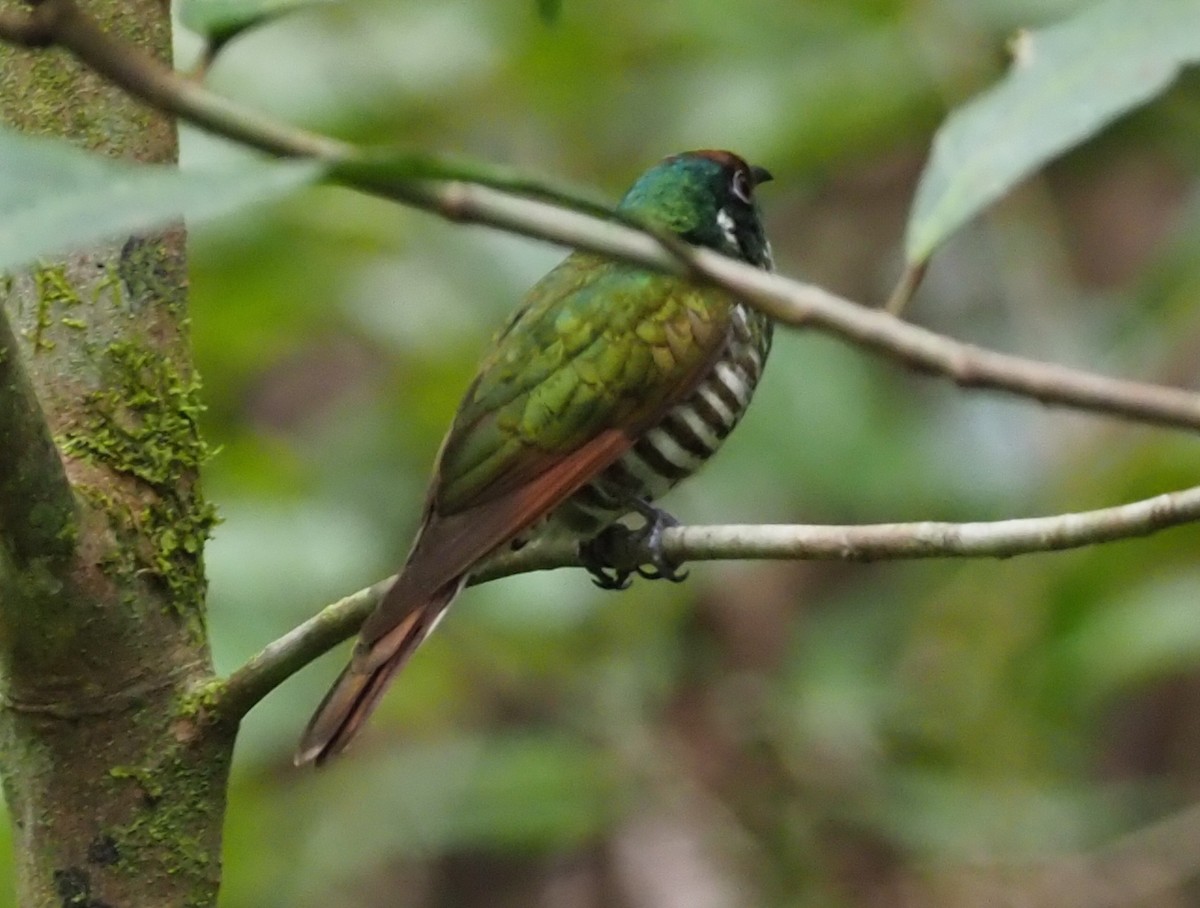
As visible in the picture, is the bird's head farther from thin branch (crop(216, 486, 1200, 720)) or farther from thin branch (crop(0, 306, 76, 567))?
thin branch (crop(0, 306, 76, 567))

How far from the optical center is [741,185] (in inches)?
143

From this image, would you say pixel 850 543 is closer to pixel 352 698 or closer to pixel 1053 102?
pixel 1053 102

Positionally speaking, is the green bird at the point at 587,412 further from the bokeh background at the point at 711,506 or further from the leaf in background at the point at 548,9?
the leaf in background at the point at 548,9

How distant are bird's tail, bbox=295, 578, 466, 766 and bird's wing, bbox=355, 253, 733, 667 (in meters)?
0.22

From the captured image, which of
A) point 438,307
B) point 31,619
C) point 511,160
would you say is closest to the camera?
point 31,619

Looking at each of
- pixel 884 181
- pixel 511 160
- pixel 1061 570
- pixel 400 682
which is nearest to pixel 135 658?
pixel 400 682

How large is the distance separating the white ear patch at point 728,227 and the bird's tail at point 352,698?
1376mm

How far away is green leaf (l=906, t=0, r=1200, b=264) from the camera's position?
54.7 inches

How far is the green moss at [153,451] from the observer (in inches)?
78.0

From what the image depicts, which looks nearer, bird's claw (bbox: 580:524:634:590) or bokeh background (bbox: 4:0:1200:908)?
bird's claw (bbox: 580:524:634:590)

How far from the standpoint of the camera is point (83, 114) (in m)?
2.04

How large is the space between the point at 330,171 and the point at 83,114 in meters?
1.17

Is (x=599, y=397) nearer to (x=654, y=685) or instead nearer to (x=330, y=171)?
(x=654, y=685)

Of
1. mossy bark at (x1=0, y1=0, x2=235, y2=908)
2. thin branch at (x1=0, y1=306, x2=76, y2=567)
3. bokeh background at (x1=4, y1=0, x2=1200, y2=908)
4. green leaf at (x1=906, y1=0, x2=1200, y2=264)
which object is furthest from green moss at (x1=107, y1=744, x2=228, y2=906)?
bokeh background at (x1=4, y1=0, x2=1200, y2=908)
